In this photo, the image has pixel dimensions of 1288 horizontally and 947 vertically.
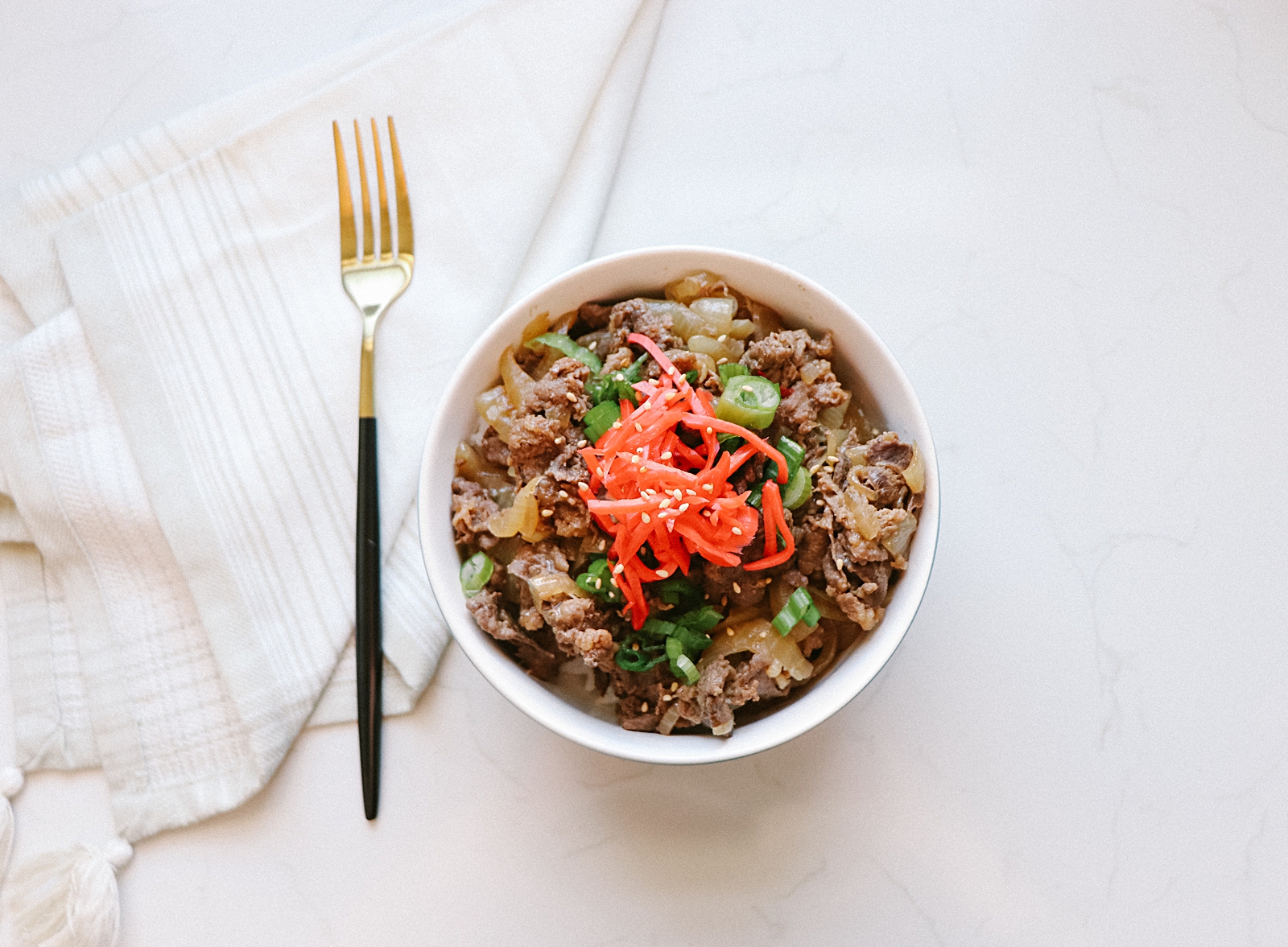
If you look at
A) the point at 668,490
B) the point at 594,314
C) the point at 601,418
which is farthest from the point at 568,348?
the point at 668,490

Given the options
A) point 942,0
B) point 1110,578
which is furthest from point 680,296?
point 1110,578

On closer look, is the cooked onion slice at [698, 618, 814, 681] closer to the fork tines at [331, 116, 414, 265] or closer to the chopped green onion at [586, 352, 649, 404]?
the chopped green onion at [586, 352, 649, 404]

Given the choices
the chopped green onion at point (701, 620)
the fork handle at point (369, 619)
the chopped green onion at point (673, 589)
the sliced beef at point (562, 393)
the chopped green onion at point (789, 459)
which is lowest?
the fork handle at point (369, 619)

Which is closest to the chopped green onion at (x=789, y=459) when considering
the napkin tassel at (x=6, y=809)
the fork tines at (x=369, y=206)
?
the fork tines at (x=369, y=206)

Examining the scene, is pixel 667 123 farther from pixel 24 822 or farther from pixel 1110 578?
pixel 24 822

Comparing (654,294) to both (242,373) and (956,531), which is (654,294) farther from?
(242,373)

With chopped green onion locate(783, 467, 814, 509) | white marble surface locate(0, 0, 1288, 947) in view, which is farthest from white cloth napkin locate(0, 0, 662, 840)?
chopped green onion locate(783, 467, 814, 509)

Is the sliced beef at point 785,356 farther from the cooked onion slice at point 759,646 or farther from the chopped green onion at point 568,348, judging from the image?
the cooked onion slice at point 759,646
